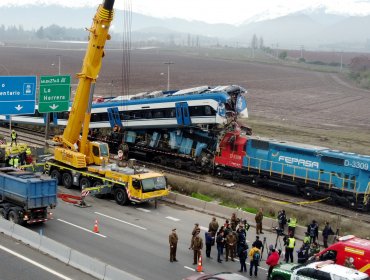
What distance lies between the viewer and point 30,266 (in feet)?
55.9

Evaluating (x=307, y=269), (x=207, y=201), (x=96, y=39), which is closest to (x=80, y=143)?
(x=96, y=39)

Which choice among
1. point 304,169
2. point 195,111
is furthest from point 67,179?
point 304,169

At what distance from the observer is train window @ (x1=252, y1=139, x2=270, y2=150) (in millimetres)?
32062

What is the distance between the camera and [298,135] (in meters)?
50.8

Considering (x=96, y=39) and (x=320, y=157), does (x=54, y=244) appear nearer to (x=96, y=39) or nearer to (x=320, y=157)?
(x=96, y=39)

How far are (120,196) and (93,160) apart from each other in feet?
11.7

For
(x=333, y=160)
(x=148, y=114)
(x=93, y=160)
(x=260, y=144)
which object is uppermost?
(x=148, y=114)

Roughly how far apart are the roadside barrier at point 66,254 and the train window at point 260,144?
16.7 meters

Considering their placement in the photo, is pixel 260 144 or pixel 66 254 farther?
pixel 260 144

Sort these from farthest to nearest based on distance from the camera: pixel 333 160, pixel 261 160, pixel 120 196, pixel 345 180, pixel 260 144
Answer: pixel 260 144, pixel 261 160, pixel 333 160, pixel 345 180, pixel 120 196

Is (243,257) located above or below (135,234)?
above

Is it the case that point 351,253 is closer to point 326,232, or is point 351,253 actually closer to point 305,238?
point 305,238

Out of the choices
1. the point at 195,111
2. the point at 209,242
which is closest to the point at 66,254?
the point at 209,242

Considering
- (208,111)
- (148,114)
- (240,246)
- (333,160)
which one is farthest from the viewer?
(148,114)
